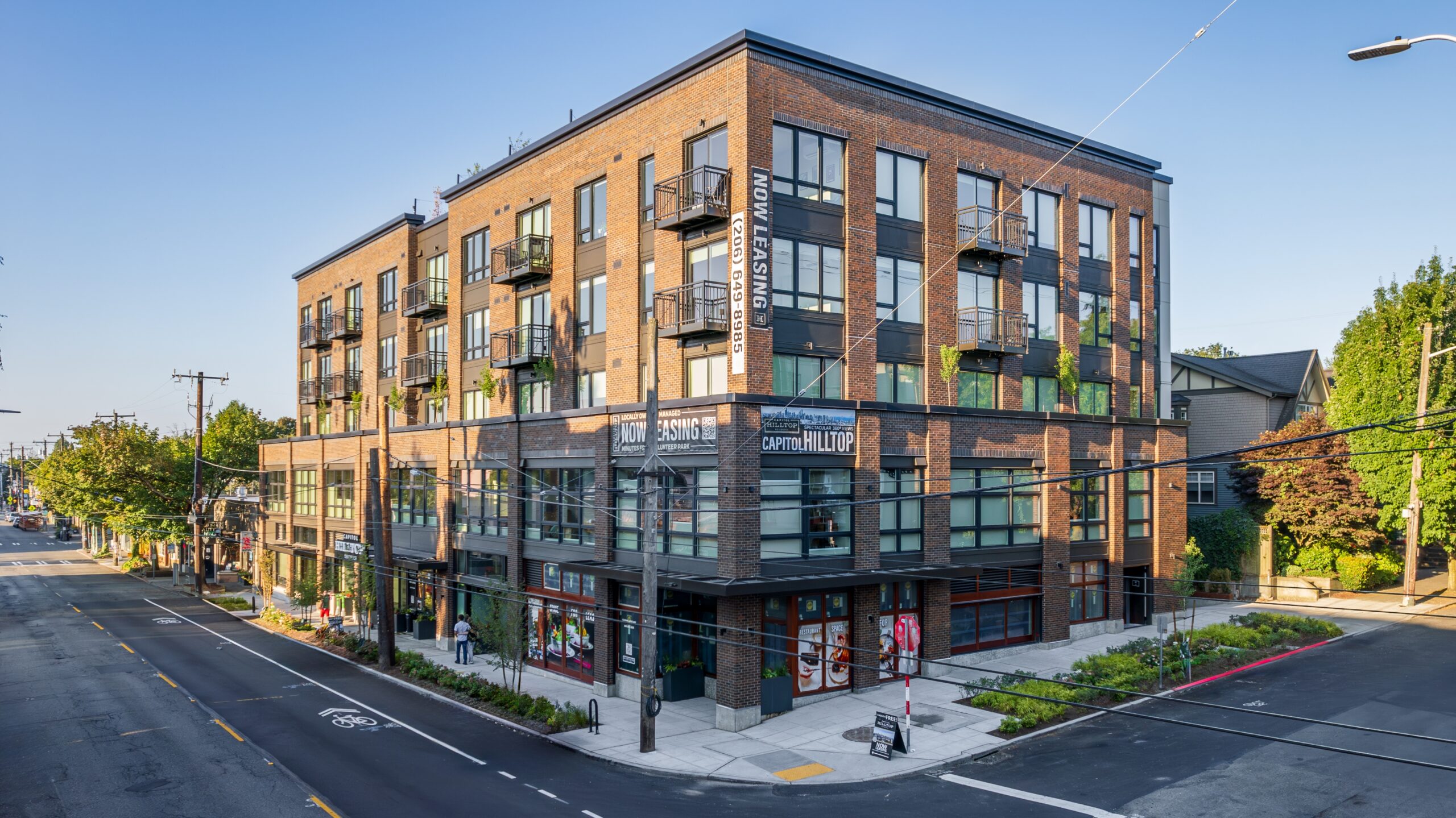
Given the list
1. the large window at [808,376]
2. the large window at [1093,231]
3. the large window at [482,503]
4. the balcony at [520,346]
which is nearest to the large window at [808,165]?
the large window at [808,376]

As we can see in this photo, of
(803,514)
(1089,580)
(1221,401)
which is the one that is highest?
(1221,401)

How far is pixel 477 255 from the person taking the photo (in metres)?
38.5

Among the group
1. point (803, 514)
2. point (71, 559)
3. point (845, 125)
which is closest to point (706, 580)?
point (803, 514)

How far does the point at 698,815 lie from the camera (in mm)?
18062

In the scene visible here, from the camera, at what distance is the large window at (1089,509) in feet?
111

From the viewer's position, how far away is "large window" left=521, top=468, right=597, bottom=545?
3012 cm

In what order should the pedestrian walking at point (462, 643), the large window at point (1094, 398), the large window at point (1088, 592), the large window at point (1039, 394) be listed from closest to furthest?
the large window at point (1039, 394), the pedestrian walking at point (462, 643), the large window at point (1088, 592), the large window at point (1094, 398)

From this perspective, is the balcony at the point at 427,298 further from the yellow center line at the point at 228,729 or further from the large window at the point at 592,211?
the yellow center line at the point at 228,729

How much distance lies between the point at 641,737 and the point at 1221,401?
4188 cm

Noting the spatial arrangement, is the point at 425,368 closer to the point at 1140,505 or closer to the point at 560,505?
the point at 560,505

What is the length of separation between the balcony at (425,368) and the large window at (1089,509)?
26.3 metres

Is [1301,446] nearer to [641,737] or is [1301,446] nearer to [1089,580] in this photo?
[1089,580]

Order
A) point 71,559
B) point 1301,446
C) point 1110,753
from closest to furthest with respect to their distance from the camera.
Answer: point 1110,753 → point 1301,446 → point 71,559

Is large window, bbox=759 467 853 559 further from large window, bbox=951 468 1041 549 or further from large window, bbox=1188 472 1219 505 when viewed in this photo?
large window, bbox=1188 472 1219 505
